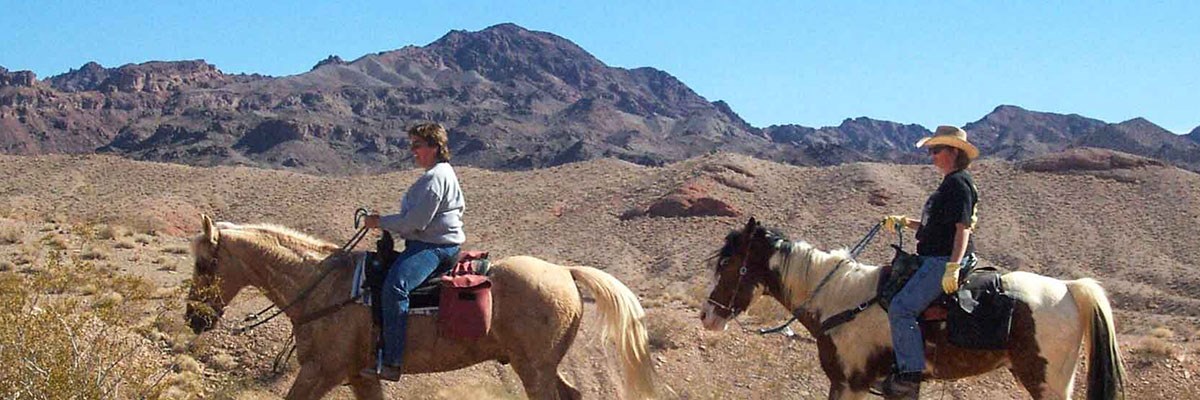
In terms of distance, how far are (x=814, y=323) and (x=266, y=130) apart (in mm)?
106265

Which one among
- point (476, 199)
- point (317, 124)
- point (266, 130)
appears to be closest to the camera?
point (476, 199)

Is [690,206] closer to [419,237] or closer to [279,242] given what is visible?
[279,242]

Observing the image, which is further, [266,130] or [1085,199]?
[266,130]

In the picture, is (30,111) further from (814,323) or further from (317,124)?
(814,323)

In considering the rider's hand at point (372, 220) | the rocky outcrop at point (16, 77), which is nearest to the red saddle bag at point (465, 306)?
the rider's hand at point (372, 220)

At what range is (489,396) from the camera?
1052 cm

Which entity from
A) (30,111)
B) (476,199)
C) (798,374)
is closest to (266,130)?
(30,111)

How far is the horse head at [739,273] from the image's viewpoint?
7.52 metres

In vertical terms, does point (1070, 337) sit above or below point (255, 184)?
above

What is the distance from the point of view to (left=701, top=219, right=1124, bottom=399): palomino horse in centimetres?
651

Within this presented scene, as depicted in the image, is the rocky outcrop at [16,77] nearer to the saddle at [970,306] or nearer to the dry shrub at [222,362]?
the dry shrub at [222,362]

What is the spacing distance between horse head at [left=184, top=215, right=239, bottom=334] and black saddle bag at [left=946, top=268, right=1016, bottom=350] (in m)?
5.31

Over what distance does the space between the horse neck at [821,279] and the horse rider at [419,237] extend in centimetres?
262

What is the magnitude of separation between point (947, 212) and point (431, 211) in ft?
11.8
